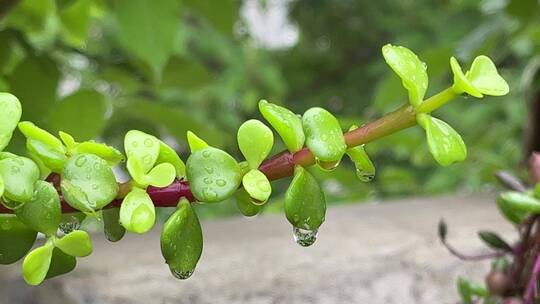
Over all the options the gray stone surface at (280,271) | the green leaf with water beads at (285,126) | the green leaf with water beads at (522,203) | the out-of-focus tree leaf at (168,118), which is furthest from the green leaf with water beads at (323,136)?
the out-of-focus tree leaf at (168,118)

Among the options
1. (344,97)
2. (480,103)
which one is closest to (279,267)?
(480,103)

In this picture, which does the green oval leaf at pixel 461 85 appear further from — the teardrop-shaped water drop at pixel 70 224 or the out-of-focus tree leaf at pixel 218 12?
the out-of-focus tree leaf at pixel 218 12

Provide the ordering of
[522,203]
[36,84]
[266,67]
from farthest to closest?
[266,67] < [36,84] < [522,203]

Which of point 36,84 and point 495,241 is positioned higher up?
point 36,84

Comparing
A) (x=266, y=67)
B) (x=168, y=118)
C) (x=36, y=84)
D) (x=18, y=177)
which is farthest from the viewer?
(x=266, y=67)

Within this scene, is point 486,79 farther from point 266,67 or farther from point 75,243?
point 266,67

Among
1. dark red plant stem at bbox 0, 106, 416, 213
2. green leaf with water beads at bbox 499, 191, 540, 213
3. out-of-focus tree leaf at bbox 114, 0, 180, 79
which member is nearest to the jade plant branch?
dark red plant stem at bbox 0, 106, 416, 213

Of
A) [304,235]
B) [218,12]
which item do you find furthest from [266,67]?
[304,235]
